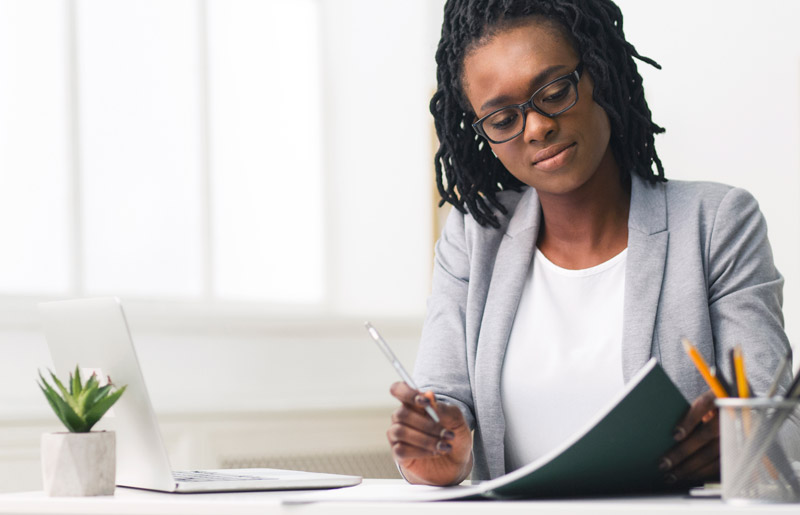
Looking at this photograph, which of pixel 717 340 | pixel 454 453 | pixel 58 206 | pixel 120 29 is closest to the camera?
pixel 454 453

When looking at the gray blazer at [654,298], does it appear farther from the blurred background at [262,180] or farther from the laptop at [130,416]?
the blurred background at [262,180]

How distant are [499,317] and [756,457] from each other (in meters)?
0.84

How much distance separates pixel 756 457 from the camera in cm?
84

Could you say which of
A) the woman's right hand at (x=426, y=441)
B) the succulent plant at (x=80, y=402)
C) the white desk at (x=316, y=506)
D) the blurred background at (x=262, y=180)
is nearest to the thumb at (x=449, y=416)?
the woman's right hand at (x=426, y=441)

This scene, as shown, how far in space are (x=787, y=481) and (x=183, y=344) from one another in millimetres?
2107

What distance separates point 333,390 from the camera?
9.98 ft

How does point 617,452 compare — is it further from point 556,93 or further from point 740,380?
point 556,93

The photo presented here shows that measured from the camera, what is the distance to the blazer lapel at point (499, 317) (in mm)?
1621

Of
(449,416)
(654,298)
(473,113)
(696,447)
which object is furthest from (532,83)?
(696,447)

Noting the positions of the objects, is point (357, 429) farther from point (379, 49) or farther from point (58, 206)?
point (379, 49)

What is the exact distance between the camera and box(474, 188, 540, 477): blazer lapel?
162cm

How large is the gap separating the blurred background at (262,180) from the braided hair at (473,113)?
3.67 ft

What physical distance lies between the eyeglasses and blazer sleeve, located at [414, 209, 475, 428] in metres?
0.29

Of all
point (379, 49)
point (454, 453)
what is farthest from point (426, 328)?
point (379, 49)
